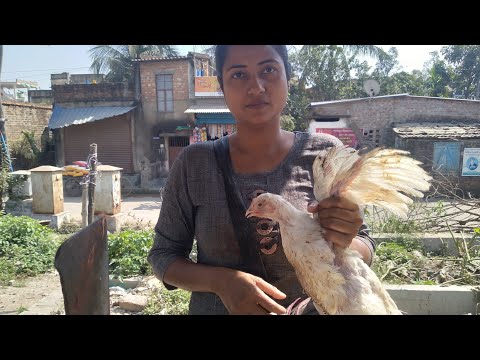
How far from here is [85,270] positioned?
0.67m

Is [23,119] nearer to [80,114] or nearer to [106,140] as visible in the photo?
[80,114]

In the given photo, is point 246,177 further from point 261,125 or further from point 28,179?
point 28,179

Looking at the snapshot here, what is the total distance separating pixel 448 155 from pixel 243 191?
1327 centimetres

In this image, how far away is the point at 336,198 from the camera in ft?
3.71

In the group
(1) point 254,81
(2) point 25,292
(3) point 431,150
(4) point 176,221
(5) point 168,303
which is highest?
(1) point 254,81

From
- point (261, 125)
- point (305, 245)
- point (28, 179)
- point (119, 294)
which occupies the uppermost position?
point (261, 125)

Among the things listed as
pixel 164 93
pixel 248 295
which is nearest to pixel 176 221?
pixel 248 295

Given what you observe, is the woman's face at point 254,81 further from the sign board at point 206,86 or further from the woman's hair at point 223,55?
the sign board at point 206,86

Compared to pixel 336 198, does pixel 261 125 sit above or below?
above

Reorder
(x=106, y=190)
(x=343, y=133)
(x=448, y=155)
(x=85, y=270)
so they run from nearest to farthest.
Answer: (x=85, y=270)
(x=106, y=190)
(x=448, y=155)
(x=343, y=133)

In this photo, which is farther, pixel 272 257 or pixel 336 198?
pixel 272 257

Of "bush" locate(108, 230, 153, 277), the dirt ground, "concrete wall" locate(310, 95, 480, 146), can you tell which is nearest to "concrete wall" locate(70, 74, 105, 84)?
"concrete wall" locate(310, 95, 480, 146)

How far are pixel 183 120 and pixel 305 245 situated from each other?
14.7 m

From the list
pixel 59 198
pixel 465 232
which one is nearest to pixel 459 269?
pixel 465 232
